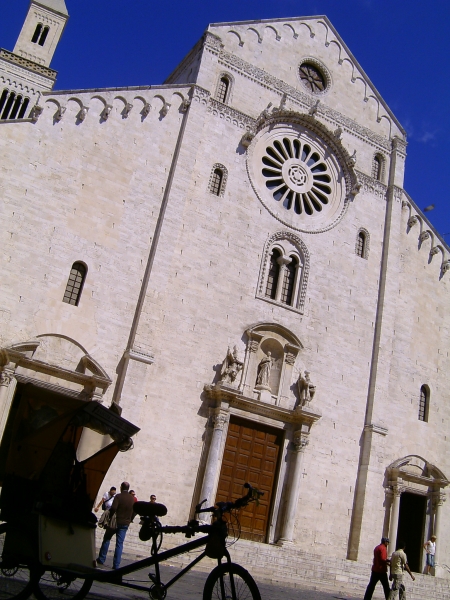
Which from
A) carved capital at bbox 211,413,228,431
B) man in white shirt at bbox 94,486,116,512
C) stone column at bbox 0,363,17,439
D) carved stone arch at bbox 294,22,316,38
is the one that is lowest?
man in white shirt at bbox 94,486,116,512

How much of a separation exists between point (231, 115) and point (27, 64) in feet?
66.8

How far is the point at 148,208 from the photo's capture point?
57.4 feet

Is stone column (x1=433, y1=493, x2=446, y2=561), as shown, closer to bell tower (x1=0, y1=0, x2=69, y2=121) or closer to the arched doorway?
the arched doorway

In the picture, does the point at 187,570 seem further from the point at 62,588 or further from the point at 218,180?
the point at 218,180

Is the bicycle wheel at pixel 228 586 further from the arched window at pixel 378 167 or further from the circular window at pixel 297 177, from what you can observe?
the arched window at pixel 378 167

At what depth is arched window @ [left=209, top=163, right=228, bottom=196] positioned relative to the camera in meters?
19.1

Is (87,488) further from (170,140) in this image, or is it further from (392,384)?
(392,384)

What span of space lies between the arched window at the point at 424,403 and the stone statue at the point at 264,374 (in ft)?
Answer: 20.5

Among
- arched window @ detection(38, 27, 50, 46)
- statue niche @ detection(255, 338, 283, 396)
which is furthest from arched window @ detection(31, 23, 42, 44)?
statue niche @ detection(255, 338, 283, 396)

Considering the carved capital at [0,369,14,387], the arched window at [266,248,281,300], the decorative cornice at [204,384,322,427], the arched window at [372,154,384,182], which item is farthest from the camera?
the arched window at [372,154,384,182]

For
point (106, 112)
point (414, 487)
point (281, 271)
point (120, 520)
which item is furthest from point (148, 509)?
point (414, 487)

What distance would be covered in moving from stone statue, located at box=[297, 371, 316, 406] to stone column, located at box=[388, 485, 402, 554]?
162 inches

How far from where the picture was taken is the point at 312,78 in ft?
74.6

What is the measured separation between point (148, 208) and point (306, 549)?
429 inches
